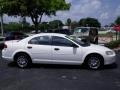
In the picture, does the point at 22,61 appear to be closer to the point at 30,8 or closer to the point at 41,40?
the point at 41,40

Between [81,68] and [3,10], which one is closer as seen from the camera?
[81,68]

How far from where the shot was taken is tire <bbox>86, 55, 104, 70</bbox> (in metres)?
12.7

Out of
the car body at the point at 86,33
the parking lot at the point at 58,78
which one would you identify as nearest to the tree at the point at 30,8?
the car body at the point at 86,33

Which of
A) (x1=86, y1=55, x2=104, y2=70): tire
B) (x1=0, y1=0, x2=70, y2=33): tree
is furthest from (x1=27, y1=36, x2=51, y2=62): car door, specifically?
(x1=0, y1=0, x2=70, y2=33): tree

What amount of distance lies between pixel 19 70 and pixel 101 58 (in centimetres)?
330

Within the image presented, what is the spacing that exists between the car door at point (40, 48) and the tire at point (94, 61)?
1641 millimetres

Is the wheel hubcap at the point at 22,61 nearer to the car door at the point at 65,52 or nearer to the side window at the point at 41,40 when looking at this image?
the side window at the point at 41,40

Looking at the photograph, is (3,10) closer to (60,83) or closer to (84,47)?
(84,47)

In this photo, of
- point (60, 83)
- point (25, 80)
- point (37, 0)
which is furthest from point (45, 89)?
point (37, 0)

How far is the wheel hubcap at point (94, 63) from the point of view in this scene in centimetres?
1275

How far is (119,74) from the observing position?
38.5 ft

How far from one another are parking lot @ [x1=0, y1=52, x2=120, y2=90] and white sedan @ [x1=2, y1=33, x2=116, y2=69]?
1.12 ft

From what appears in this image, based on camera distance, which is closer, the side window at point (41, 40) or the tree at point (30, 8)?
the side window at point (41, 40)

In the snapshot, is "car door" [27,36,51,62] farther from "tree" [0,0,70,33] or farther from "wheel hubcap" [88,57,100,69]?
"tree" [0,0,70,33]
